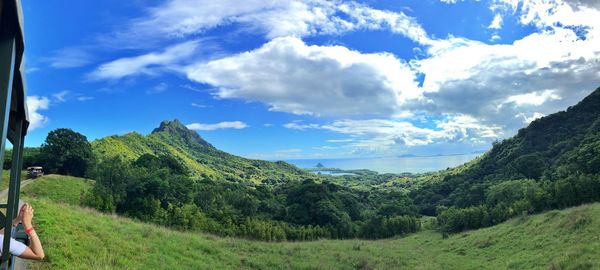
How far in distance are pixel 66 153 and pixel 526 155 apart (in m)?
111

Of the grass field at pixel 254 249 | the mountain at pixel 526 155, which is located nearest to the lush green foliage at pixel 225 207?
the grass field at pixel 254 249

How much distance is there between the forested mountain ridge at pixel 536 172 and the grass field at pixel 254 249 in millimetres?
12105

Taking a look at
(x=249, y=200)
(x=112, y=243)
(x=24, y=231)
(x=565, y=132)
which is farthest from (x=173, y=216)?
(x=565, y=132)

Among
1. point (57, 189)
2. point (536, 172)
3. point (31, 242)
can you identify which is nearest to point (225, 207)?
point (57, 189)

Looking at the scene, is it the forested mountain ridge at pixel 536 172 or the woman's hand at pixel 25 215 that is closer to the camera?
the woman's hand at pixel 25 215

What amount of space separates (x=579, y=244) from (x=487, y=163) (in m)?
123

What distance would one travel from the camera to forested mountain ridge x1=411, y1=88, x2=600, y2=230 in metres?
51.7

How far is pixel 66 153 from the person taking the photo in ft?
227

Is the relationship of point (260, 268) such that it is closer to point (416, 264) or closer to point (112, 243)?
point (112, 243)

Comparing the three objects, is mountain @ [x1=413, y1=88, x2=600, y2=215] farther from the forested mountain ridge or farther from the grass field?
the grass field

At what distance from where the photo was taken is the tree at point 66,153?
221ft

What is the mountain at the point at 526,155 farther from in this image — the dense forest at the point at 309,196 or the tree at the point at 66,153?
the tree at the point at 66,153

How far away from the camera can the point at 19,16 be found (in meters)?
2.89

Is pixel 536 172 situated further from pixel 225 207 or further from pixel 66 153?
pixel 66 153
